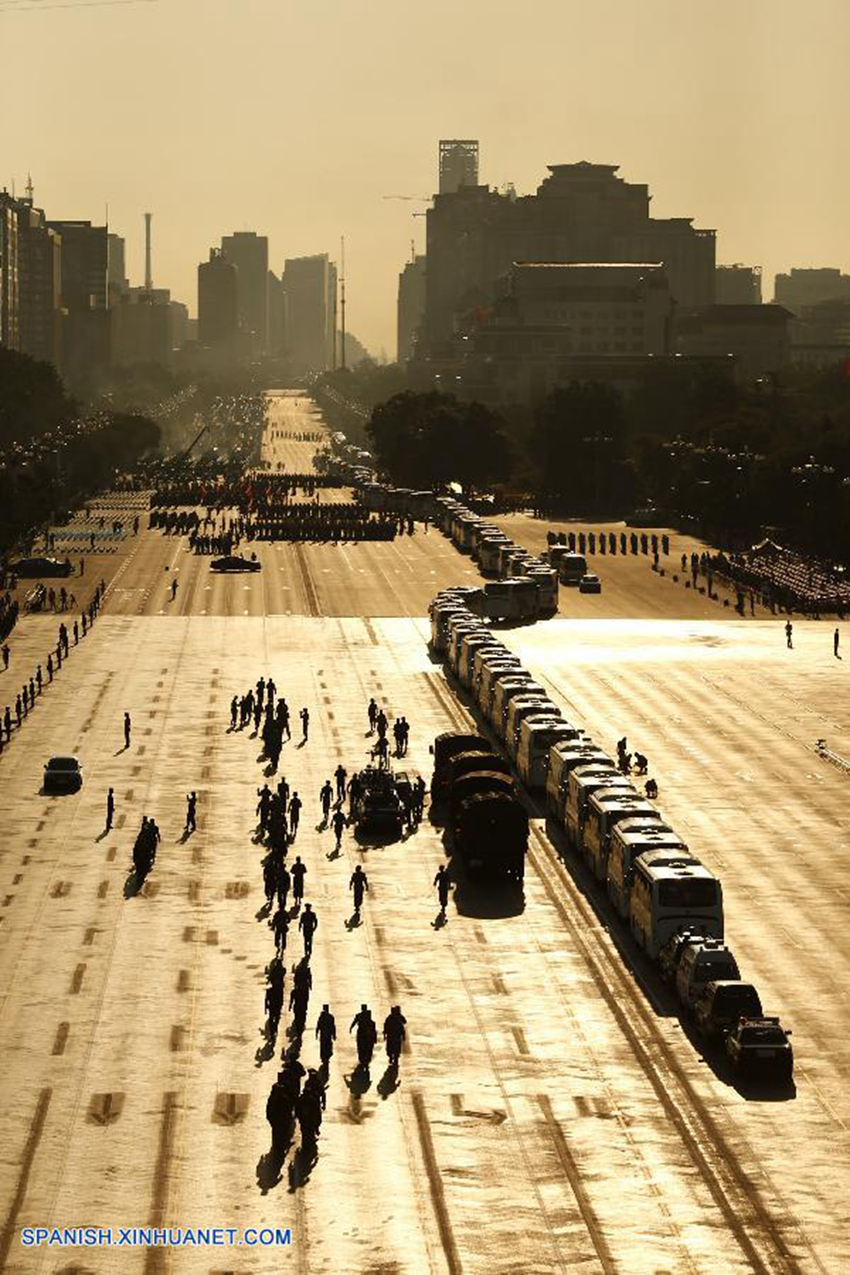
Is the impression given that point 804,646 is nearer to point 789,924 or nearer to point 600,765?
point 600,765

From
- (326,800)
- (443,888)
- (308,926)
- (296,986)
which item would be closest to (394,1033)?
(296,986)

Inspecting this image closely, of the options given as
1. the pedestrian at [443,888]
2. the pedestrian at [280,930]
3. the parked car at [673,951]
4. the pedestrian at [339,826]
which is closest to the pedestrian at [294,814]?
the pedestrian at [339,826]

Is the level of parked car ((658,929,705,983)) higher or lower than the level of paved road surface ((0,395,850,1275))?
higher

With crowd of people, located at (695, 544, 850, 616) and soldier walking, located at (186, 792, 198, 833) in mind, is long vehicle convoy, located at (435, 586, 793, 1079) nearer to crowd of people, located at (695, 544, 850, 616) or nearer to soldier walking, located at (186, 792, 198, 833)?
soldier walking, located at (186, 792, 198, 833)

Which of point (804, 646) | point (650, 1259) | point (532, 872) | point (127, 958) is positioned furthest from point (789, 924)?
point (804, 646)

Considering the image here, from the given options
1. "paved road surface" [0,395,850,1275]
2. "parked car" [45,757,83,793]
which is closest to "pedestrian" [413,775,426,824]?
"paved road surface" [0,395,850,1275]

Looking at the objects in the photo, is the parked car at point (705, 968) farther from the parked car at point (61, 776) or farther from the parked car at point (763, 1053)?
the parked car at point (61, 776)
